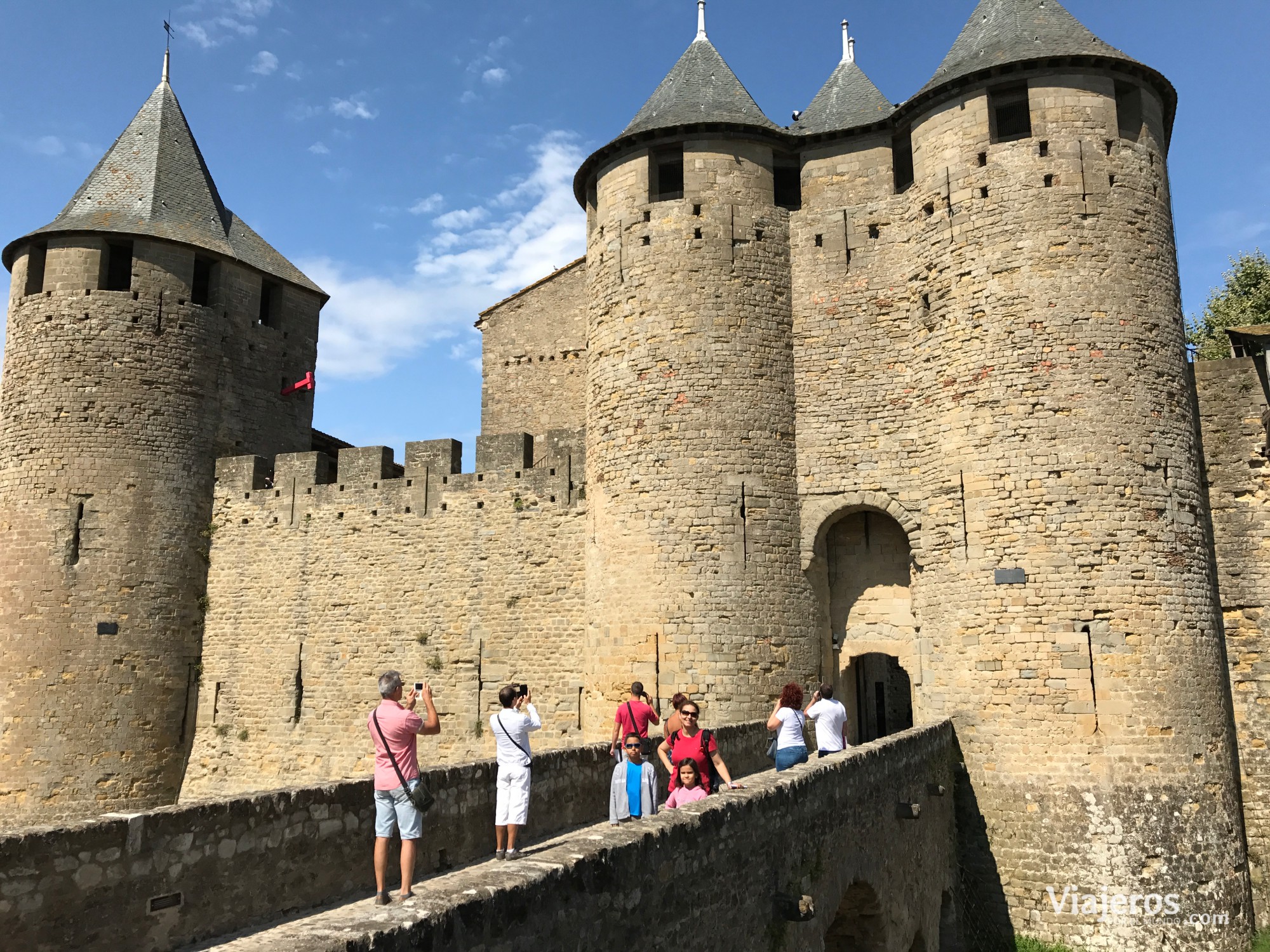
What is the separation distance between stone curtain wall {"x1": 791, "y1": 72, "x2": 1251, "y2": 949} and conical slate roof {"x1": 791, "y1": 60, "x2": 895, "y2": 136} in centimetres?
119

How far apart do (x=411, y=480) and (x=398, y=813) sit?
1101 centimetres

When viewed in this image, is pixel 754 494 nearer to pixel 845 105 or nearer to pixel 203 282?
pixel 845 105

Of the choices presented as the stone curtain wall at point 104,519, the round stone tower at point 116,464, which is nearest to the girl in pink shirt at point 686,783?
the round stone tower at point 116,464

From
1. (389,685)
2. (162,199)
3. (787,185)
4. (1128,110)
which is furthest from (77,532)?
(1128,110)

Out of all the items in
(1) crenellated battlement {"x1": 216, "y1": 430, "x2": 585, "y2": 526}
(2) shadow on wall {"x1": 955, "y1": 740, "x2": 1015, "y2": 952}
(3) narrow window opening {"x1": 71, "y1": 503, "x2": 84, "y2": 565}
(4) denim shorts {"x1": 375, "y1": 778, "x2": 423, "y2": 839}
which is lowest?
(2) shadow on wall {"x1": 955, "y1": 740, "x2": 1015, "y2": 952}

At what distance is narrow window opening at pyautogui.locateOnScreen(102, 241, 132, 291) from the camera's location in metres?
17.1

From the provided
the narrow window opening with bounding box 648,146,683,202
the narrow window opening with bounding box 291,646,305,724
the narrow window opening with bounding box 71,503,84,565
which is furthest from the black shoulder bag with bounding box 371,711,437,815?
the narrow window opening with bounding box 71,503,84,565

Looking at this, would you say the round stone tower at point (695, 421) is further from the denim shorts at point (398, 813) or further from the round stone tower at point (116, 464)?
the round stone tower at point (116, 464)

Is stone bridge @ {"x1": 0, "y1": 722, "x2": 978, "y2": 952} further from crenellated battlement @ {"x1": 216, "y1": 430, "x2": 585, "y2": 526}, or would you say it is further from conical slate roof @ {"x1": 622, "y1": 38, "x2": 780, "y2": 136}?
conical slate roof @ {"x1": 622, "y1": 38, "x2": 780, "y2": 136}

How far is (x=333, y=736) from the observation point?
621 inches

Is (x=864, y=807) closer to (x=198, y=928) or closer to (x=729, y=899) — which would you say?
(x=729, y=899)

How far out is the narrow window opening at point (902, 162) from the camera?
13.5 metres

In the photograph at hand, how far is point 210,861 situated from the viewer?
18.2 feet

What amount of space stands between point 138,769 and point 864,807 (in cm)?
1260
